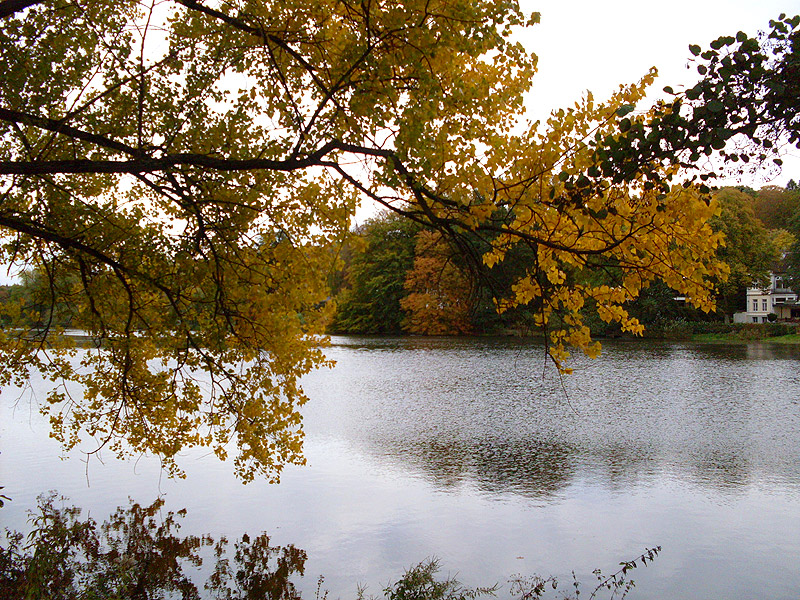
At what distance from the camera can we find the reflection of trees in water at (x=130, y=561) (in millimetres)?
5988

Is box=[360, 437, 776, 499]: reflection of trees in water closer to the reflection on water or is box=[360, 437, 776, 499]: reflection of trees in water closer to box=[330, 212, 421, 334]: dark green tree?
the reflection on water

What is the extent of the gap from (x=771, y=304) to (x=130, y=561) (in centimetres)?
6606

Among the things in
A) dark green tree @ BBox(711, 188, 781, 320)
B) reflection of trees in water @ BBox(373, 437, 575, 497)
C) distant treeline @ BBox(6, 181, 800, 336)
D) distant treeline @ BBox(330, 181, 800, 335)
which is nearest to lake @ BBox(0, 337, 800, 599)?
reflection of trees in water @ BBox(373, 437, 575, 497)

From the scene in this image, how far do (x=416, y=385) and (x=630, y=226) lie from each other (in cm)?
1858

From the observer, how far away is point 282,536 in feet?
26.6

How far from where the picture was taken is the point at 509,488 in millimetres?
10047

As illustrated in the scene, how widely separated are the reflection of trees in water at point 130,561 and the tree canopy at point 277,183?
1.24 metres

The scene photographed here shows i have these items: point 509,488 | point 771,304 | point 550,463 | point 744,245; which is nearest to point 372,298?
point 744,245

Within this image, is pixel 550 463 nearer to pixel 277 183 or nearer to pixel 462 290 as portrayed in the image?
pixel 277 183

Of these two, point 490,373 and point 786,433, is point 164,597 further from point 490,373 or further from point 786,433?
point 490,373

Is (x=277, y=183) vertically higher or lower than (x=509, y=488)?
higher

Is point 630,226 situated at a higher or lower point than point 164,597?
higher

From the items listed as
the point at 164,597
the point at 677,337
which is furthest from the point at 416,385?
the point at 677,337

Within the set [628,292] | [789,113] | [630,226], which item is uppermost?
[789,113]
